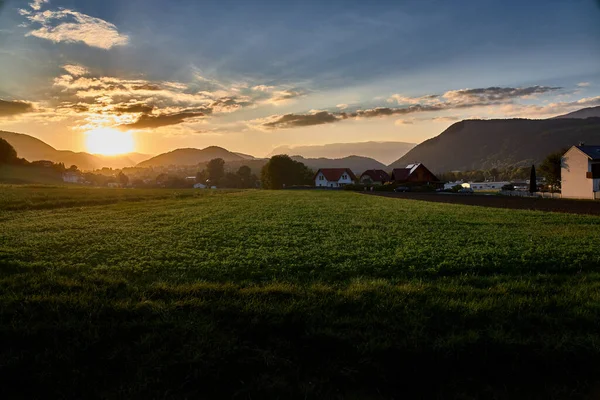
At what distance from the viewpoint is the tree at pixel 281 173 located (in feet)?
380

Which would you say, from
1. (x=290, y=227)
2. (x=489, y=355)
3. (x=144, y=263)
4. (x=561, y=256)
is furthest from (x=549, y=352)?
(x=290, y=227)

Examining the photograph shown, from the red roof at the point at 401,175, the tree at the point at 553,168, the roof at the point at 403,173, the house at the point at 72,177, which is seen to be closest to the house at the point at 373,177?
the red roof at the point at 401,175

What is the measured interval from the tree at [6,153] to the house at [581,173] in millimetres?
147721

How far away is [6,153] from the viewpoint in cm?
11331

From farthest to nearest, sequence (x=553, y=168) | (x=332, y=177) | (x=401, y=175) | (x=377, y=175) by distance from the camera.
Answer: (x=377, y=175) → (x=332, y=177) → (x=401, y=175) → (x=553, y=168)

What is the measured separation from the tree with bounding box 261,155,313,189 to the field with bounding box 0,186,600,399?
4080 inches

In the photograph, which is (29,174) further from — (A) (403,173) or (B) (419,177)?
(B) (419,177)

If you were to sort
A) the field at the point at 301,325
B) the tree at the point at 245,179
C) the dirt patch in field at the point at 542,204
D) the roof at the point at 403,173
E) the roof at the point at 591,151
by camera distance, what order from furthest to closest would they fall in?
the tree at the point at 245,179
the roof at the point at 403,173
the roof at the point at 591,151
the dirt patch in field at the point at 542,204
the field at the point at 301,325

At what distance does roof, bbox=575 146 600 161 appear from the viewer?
56.9 m

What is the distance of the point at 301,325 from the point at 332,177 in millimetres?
123230

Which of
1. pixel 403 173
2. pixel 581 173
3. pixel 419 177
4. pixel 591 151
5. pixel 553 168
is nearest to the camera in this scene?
pixel 581 173

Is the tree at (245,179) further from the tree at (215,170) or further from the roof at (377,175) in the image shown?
the roof at (377,175)

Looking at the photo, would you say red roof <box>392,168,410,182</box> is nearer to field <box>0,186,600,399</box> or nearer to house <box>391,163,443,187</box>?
house <box>391,163,443,187</box>

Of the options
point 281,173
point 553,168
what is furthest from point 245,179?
point 553,168
